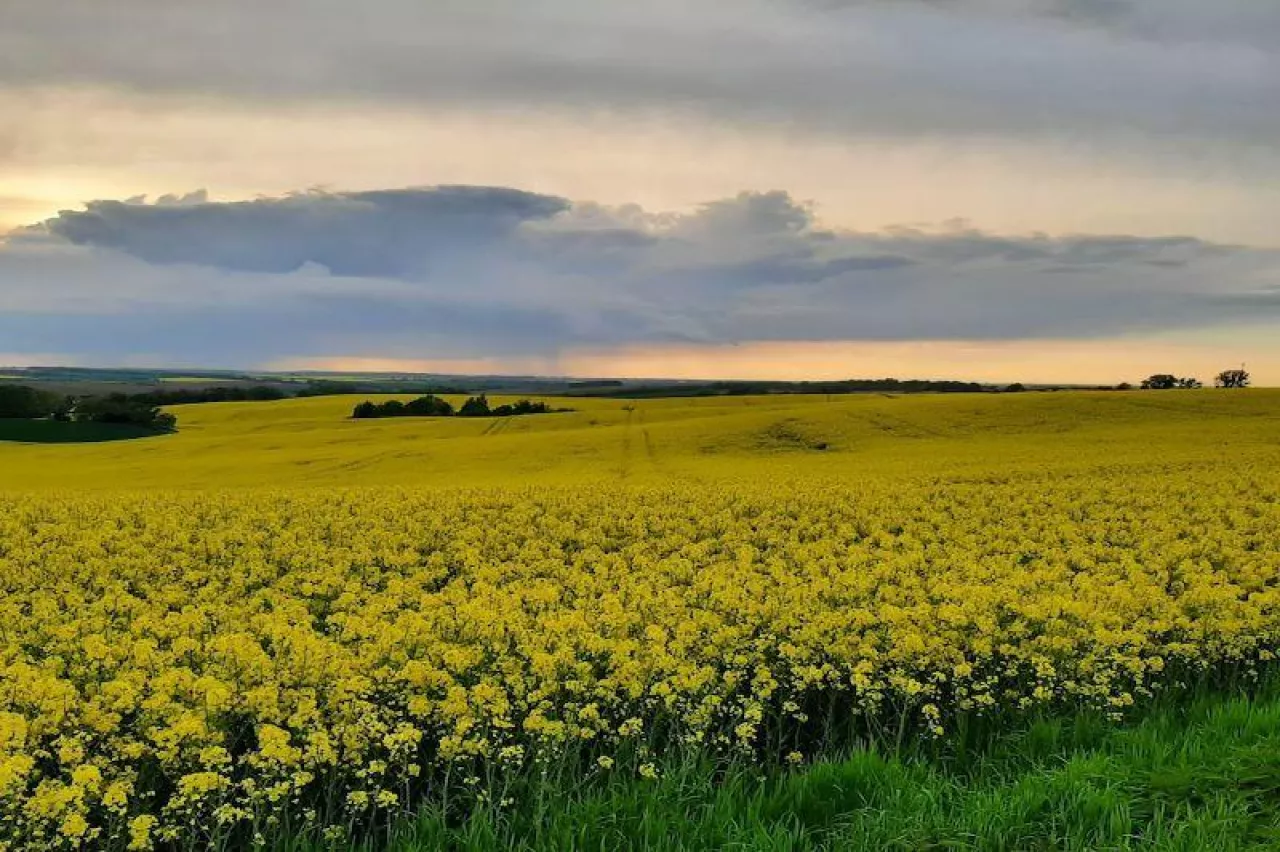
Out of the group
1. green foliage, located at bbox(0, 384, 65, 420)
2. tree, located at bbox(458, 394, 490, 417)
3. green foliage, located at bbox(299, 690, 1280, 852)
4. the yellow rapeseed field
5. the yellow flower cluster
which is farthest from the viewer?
tree, located at bbox(458, 394, 490, 417)

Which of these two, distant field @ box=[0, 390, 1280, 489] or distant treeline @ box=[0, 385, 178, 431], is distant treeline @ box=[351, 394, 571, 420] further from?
distant treeline @ box=[0, 385, 178, 431]

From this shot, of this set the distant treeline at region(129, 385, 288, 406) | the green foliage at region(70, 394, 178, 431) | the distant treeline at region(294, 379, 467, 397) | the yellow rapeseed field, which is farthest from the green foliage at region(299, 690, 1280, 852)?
the distant treeline at region(129, 385, 288, 406)

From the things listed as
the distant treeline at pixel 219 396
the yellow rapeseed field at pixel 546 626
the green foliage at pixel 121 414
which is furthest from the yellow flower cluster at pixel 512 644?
the distant treeline at pixel 219 396

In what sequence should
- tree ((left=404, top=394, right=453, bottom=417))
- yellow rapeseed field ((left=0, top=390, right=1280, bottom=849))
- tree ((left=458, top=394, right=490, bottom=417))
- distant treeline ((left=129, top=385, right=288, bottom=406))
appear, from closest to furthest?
yellow rapeseed field ((left=0, top=390, right=1280, bottom=849)) < tree ((left=458, top=394, right=490, bottom=417)) < tree ((left=404, top=394, right=453, bottom=417)) < distant treeline ((left=129, top=385, right=288, bottom=406))

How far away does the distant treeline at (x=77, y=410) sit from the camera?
6475 centimetres

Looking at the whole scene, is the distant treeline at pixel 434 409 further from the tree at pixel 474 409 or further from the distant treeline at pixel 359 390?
→ the distant treeline at pixel 359 390

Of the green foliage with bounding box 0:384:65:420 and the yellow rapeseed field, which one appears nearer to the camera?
the yellow rapeseed field

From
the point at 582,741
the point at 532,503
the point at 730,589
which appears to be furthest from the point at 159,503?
the point at 582,741

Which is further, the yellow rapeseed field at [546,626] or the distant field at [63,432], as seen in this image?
the distant field at [63,432]

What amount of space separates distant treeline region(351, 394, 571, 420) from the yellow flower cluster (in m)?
57.2

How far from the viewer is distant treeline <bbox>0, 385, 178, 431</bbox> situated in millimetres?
64750

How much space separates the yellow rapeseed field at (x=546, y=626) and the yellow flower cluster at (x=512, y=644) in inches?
1.8

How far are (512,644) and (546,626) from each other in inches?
15.2

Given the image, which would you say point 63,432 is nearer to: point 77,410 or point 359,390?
point 77,410
